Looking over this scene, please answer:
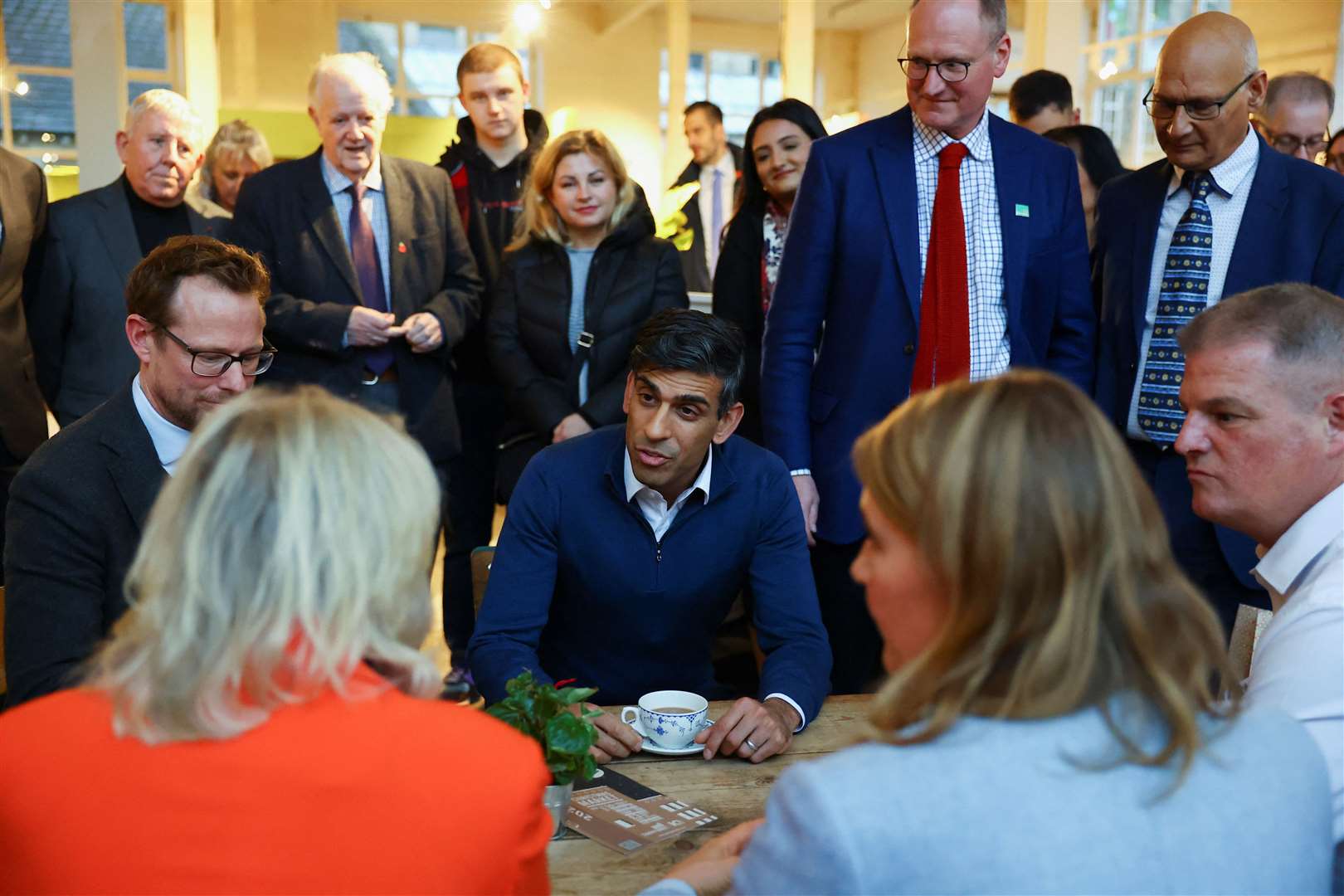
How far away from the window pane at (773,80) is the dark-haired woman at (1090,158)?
181 inches

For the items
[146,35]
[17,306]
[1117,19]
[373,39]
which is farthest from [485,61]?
[1117,19]

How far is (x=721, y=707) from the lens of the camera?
1940mm

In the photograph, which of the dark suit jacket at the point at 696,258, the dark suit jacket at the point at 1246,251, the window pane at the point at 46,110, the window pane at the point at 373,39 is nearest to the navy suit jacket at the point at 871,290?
the dark suit jacket at the point at 1246,251

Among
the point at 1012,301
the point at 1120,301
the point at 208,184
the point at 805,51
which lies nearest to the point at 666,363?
the point at 1012,301

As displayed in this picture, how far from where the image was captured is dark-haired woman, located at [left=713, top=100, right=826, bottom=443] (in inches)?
136

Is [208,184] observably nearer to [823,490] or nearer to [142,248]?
[142,248]

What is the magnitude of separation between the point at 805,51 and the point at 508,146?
4.88 metres

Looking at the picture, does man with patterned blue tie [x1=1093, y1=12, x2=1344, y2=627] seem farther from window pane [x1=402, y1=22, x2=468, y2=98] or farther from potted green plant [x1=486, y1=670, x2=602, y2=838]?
window pane [x1=402, y1=22, x2=468, y2=98]

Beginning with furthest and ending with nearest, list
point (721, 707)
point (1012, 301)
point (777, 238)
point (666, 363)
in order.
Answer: point (777, 238), point (1012, 301), point (666, 363), point (721, 707)

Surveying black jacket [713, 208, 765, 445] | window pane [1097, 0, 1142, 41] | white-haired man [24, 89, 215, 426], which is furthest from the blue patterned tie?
window pane [1097, 0, 1142, 41]

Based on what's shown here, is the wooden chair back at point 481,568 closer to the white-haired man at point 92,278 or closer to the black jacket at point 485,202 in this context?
the black jacket at point 485,202

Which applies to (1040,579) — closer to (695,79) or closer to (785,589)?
(785,589)

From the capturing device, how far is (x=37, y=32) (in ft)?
21.6

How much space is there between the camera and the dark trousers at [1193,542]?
2.70m
